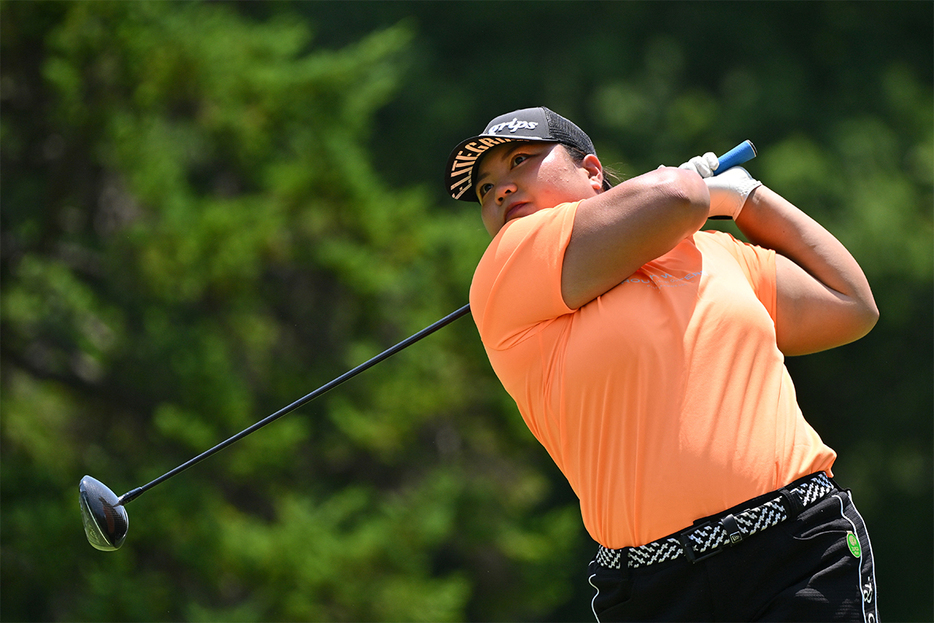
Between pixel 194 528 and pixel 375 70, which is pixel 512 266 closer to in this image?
pixel 194 528

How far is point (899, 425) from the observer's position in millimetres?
8523

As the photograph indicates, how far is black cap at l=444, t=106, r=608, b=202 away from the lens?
6.12 feet

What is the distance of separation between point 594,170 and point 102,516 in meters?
1.55

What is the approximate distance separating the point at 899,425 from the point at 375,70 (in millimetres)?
5694

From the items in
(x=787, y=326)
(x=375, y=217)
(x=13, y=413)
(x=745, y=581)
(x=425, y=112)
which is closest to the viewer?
(x=745, y=581)

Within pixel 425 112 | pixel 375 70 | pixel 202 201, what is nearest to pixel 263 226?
pixel 202 201

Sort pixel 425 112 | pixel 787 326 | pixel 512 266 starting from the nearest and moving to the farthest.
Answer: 1. pixel 512 266
2. pixel 787 326
3. pixel 425 112

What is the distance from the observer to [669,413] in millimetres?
1584

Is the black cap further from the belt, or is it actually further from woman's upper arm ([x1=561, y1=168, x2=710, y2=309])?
the belt

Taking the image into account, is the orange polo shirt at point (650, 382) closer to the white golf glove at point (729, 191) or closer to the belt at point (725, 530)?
the belt at point (725, 530)

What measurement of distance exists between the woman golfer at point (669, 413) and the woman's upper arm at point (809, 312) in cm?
15

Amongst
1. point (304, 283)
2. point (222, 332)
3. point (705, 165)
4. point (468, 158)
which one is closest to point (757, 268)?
point (705, 165)

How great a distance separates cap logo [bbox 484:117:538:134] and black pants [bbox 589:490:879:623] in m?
0.87

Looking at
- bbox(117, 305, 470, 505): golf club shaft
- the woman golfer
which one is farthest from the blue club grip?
bbox(117, 305, 470, 505): golf club shaft
